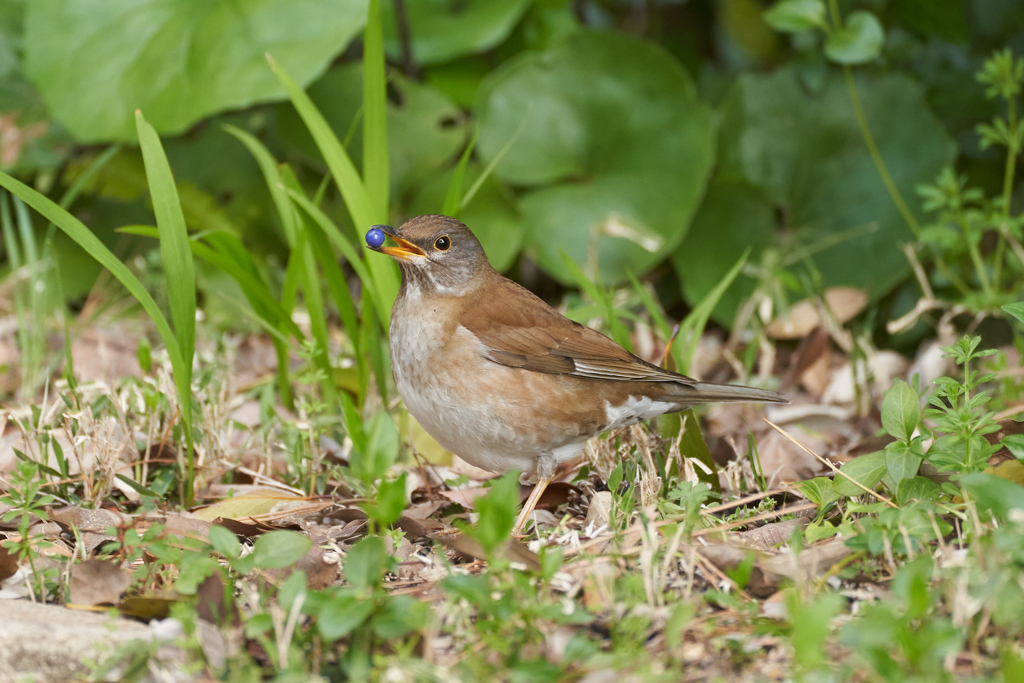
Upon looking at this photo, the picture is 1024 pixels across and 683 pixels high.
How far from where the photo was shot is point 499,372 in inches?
113

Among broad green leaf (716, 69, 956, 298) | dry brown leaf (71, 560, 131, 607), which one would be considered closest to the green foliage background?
broad green leaf (716, 69, 956, 298)

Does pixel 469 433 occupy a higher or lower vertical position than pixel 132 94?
lower

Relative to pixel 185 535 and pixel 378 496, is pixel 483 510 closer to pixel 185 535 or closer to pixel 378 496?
pixel 378 496

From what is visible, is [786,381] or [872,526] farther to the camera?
[786,381]

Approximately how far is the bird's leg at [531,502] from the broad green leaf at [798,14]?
265 cm

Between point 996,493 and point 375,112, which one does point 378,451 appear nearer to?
point 996,493

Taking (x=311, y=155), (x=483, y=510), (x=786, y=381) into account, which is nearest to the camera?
(x=483, y=510)

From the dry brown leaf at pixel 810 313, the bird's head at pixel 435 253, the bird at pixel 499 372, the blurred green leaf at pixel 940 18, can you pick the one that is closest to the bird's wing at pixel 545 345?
the bird at pixel 499 372

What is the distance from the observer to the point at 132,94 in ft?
15.0

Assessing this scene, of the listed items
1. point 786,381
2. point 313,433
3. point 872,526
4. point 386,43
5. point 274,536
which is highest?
point 386,43

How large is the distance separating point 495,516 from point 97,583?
1.02 meters

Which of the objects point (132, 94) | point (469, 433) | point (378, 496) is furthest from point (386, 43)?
point (378, 496)

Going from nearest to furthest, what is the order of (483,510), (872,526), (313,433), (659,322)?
(483,510) → (872,526) → (313,433) → (659,322)

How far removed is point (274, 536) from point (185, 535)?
1.44 ft
